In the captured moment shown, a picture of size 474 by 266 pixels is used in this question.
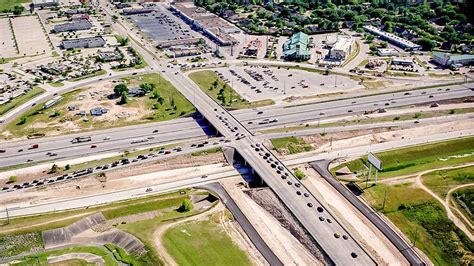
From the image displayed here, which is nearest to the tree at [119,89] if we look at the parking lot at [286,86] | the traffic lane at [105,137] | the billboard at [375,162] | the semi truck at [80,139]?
the traffic lane at [105,137]

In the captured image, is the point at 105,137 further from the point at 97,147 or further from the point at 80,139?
the point at 80,139

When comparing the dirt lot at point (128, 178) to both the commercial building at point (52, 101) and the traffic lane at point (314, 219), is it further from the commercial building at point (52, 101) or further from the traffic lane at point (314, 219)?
the commercial building at point (52, 101)

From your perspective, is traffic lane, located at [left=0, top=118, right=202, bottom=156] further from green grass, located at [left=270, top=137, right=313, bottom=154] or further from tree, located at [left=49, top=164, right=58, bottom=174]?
green grass, located at [left=270, top=137, right=313, bottom=154]

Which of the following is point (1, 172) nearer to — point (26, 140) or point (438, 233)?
point (26, 140)

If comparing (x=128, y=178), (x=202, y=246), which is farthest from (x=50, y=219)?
(x=202, y=246)

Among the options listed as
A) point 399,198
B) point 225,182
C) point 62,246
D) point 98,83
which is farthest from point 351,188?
point 98,83
